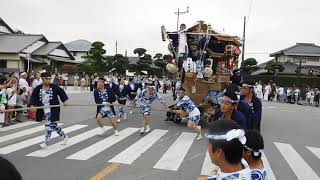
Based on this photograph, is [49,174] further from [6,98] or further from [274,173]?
[6,98]

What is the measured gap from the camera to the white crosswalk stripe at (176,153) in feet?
28.5

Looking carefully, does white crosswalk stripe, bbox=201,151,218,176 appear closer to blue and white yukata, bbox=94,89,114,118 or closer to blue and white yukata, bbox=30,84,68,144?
blue and white yukata, bbox=30,84,68,144

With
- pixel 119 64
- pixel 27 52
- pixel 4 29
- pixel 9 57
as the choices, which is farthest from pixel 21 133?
pixel 4 29

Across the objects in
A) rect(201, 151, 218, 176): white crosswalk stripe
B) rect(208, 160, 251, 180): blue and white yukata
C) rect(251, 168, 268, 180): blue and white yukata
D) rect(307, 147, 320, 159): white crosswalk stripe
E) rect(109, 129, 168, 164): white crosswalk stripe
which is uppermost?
rect(208, 160, 251, 180): blue and white yukata

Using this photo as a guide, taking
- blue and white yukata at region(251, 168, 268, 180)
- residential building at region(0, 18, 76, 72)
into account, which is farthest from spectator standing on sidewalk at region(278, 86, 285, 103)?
blue and white yukata at region(251, 168, 268, 180)

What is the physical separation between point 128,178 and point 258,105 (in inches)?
104

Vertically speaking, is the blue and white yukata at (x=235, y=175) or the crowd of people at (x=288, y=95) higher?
the blue and white yukata at (x=235, y=175)

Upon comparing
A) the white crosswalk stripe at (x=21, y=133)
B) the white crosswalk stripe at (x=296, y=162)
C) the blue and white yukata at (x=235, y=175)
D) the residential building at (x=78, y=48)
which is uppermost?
the residential building at (x=78, y=48)

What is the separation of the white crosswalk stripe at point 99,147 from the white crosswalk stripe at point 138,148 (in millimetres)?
575

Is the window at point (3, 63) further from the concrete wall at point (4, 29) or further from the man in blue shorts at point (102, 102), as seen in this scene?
the man in blue shorts at point (102, 102)

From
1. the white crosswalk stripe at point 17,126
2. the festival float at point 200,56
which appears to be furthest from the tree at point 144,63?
the white crosswalk stripe at point 17,126

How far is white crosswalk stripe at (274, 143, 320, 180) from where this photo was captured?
865 centimetres

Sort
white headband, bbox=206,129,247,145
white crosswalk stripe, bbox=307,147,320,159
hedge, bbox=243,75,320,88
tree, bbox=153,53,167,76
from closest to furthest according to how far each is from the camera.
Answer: white headband, bbox=206,129,247,145, white crosswalk stripe, bbox=307,147,320,159, hedge, bbox=243,75,320,88, tree, bbox=153,53,167,76

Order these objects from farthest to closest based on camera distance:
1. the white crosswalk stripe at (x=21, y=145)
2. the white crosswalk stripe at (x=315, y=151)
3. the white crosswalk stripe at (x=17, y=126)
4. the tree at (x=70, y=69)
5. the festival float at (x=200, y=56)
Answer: the tree at (x=70, y=69) < the festival float at (x=200, y=56) < the white crosswalk stripe at (x=17, y=126) < the white crosswalk stripe at (x=315, y=151) < the white crosswalk stripe at (x=21, y=145)
